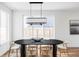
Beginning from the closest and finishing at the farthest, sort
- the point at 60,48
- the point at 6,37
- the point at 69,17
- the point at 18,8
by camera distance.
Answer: the point at 60,48 → the point at 6,37 → the point at 18,8 → the point at 69,17

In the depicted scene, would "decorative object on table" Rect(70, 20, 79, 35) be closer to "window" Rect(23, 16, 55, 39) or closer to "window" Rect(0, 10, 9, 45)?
"window" Rect(23, 16, 55, 39)

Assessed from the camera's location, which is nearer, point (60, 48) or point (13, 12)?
point (60, 48)

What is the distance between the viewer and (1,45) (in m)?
5.09

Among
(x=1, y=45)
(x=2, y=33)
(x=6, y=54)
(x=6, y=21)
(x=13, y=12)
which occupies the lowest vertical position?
(x=6, y=54)

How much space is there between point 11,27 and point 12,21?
24cm

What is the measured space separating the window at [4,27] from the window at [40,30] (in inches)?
29.4

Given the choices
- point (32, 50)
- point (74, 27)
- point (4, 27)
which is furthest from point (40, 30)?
point (74, 27)

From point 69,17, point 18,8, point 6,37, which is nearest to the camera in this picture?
point 6,37

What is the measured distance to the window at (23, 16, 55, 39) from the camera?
5.85 m

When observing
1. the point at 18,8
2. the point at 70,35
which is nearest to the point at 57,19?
the point at 70,35

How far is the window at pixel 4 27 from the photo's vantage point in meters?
5.20

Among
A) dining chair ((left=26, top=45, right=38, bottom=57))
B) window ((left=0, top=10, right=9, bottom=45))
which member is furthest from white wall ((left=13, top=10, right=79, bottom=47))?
dining chair ((left=26, top=45, right=38, bottom=57))

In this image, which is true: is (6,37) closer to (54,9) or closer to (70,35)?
(54,9)

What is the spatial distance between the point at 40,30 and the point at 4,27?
56.7 inches
